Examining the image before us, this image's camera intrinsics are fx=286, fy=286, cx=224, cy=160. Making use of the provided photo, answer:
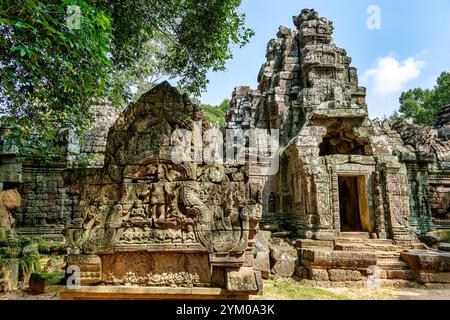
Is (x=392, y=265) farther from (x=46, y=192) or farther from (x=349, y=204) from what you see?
(x=46, y=192)

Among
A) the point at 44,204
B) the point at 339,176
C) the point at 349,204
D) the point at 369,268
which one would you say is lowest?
the point at 369,268

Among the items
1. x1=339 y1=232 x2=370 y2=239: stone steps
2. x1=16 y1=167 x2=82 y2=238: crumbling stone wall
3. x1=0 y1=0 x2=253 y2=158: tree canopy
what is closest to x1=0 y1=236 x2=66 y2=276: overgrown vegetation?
x1=16 y1=167 x2=82 y2=238: crumbling stone wall

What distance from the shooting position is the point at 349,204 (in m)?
10.2

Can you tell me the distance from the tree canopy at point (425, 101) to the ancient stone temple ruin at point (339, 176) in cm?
1944

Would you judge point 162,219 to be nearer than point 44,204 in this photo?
Yes

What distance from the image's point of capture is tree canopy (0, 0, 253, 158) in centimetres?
400

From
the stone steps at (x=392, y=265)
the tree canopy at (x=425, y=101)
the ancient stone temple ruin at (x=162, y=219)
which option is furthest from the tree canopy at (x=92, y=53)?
the tree canopy at (x=425, y=101)

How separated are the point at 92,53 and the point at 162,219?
8.03ft

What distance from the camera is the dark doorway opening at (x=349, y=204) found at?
9906 millimetres

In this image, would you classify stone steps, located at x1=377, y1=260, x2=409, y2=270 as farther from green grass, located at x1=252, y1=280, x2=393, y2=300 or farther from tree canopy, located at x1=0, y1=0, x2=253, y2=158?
tree canopy, located at x1=0, y1=0, x2=253, y2=158

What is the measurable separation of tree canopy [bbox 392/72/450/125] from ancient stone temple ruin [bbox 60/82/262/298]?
32908 millimetres

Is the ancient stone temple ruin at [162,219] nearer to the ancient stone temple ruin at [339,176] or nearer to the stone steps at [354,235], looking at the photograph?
the ancient stone temple ruin at [339,176]

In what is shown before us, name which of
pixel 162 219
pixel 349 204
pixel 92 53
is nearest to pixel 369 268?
pixel 349 204

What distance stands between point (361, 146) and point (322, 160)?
1930mm
